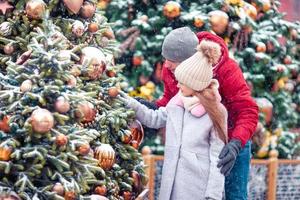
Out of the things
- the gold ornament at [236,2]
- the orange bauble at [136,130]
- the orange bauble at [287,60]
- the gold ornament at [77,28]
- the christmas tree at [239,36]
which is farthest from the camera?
the orange bauble at [287,60]

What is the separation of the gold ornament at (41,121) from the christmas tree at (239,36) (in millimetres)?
3201

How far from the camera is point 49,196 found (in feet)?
8.50

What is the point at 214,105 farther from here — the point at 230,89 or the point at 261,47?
the point at 261,47

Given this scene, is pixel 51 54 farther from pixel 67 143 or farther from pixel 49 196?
pixel 49 196

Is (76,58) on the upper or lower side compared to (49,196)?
upper

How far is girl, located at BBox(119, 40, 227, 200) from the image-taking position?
3.27 meters

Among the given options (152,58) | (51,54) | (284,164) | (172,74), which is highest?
(51,54)

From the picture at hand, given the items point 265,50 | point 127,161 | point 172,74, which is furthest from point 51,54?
point 265,50

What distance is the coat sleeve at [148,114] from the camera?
11.1 feet

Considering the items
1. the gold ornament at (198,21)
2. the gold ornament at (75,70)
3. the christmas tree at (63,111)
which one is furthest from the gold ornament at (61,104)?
the gold ornament at (198,21)

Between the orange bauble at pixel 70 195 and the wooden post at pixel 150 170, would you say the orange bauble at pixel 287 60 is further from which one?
the orange bauble at pixel 70 195

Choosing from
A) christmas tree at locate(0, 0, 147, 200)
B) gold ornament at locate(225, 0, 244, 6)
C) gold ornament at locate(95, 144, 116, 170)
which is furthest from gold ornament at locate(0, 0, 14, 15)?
gold ornament at locate(225, 0, 244, 6)

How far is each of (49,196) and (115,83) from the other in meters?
0.76

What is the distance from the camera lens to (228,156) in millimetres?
3314
